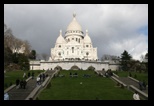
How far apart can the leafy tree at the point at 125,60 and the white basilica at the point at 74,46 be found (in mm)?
15824

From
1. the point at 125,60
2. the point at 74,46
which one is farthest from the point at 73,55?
the point at 125,60

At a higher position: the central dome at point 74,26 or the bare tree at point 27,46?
the central dome at point 74,26

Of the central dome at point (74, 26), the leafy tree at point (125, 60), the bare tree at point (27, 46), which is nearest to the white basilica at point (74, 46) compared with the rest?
the central dome at point (74, 26)

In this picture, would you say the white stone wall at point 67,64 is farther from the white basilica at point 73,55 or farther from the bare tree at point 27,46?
the bare tree at point 27,46

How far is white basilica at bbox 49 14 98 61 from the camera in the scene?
103037 mm

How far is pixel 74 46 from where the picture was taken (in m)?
103

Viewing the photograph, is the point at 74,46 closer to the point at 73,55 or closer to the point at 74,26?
the point at 73,55

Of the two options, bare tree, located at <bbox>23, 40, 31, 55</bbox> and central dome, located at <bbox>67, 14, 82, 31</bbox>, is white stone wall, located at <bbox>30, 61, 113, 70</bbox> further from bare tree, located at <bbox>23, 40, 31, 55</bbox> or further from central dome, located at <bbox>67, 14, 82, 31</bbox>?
central dome, located at <bbox>67, 14, 82, 31</bbox>

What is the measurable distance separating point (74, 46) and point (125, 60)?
75.0ft

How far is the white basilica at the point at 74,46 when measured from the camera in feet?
338

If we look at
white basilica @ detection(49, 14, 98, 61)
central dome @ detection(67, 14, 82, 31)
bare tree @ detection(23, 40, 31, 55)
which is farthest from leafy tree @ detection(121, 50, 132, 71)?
bare tree @ detection(23, 40, 31, 55)

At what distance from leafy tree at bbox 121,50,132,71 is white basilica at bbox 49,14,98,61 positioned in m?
15.8
